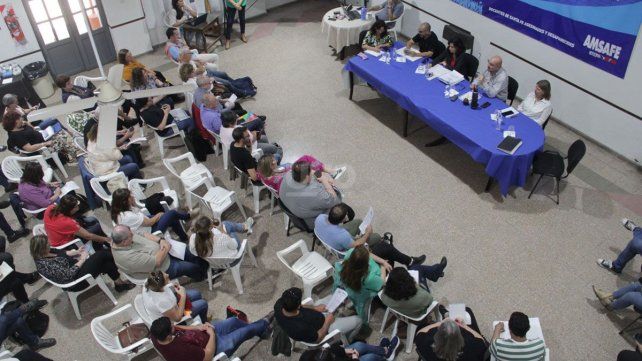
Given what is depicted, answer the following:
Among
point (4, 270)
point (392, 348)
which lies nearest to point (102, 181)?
point (4, 270)

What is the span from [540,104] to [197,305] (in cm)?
461

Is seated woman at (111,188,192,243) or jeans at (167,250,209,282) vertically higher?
seated woman at (111,188,192,243)

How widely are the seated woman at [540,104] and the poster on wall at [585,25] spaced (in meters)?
1.02

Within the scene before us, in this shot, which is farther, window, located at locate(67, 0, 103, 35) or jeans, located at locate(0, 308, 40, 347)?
window, located at locate(67, 0, 103, 35)

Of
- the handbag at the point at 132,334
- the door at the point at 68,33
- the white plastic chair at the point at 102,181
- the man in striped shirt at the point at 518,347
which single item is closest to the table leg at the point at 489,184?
the man in striped shirt at the point at 518,347

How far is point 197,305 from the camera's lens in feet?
15.2

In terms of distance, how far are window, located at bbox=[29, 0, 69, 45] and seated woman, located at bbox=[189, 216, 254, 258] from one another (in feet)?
18.8

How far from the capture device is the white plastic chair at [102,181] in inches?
225

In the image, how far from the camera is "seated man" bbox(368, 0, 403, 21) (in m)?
8.60

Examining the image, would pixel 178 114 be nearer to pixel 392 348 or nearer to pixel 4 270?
pixel 4 270

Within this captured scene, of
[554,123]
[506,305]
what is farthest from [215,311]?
[554,123]

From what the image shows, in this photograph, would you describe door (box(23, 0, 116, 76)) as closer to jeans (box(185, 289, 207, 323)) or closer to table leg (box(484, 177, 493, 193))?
jeans (box(185, 289, 207, 323))

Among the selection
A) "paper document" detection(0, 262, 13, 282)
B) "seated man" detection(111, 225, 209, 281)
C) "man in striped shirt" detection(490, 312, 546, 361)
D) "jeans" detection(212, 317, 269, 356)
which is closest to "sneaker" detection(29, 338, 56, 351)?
"paper document" detection(0, 262, 13, 282)

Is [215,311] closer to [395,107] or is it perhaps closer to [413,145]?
[413,145]
